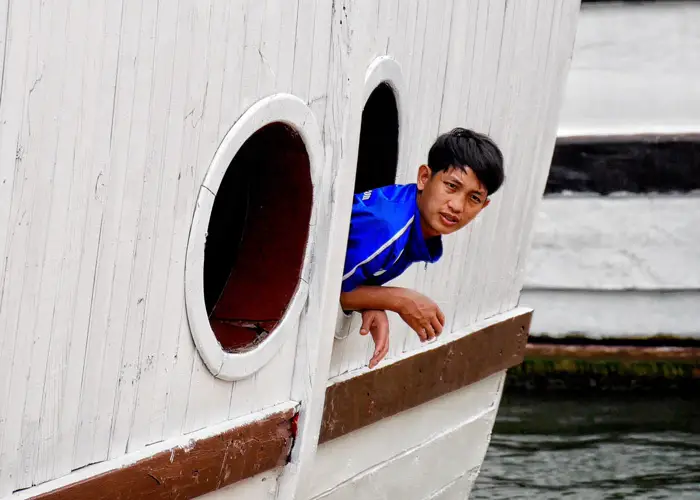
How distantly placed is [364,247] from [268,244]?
0.22m

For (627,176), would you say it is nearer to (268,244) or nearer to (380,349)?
(380,349)

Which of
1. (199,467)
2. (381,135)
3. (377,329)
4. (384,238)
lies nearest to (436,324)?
(377,329)

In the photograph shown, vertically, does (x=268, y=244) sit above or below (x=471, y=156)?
below

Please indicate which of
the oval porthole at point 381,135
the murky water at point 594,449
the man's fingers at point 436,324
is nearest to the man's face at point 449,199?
the man's fingers at point 436,324

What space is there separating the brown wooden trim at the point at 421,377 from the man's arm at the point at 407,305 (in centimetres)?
28

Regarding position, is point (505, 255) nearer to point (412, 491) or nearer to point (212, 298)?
point (412, 491)

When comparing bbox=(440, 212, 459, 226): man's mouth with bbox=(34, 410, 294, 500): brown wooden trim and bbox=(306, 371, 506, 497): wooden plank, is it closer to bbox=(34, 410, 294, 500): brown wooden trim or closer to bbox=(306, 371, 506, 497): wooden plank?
bbox=(34, 410, 294, 500): brown wooden trim

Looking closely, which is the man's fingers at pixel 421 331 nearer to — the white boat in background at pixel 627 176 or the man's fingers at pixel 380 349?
the man's fingers at pixel 380 349

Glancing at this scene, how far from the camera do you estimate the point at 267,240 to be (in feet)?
9.11

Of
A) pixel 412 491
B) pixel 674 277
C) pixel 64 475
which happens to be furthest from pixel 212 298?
pixel 674 277

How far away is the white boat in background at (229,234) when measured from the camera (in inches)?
72.4

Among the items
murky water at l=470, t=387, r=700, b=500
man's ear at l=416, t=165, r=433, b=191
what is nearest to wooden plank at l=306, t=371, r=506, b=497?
man's ear at l=416, t=165, r=433, b=191

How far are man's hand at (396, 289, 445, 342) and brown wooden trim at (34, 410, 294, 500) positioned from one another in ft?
1.15

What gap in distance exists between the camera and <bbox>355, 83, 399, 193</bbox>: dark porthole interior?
10.0 ft
